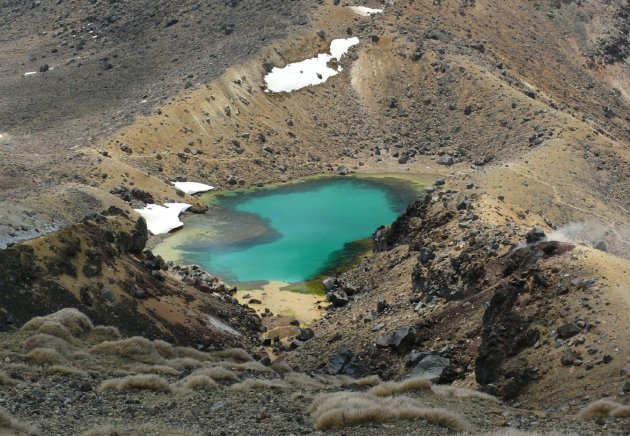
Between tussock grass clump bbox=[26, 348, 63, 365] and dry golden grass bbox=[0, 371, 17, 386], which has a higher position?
dry golden grass bbox=[0, 371, 17, 386]

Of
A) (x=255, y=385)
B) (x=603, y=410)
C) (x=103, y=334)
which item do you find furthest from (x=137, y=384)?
(x=603, y=410)

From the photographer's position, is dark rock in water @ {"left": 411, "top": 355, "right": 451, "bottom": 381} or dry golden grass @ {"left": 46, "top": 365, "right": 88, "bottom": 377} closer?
dry golden grass @ {"left": 46, "top": 365, "right": 88, "bottom": 377}

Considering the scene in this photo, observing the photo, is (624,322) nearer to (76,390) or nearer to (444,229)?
(76,390)

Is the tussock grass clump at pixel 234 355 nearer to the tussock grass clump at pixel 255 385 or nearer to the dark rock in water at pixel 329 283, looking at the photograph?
the tussock grass clump at pixel 255 385

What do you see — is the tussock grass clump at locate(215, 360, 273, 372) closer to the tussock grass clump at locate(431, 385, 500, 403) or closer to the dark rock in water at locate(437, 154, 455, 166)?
the tussock grass clump at locate(431, 385, 500, 403)

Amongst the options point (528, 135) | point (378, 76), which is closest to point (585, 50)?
point (378, 76)

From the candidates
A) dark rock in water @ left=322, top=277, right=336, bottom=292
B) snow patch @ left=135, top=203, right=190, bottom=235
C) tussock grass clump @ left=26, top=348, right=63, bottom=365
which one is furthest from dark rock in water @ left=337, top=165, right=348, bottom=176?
tussock grass clump @ left=26, top=348, right=63, bottom=365

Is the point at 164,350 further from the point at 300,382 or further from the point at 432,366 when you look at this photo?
the point at 432,366
